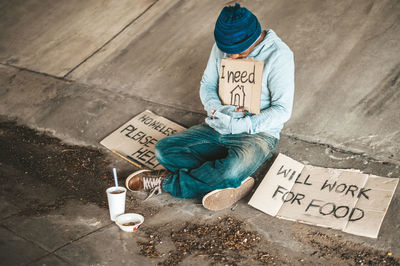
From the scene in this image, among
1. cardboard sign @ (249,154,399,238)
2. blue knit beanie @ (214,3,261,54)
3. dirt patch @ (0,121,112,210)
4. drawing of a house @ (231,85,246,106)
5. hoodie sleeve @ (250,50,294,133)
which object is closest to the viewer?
cardboard sign @ (249,154,399,238)

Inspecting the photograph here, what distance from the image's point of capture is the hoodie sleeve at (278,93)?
8.75 ft

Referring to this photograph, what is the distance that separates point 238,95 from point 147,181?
890mm

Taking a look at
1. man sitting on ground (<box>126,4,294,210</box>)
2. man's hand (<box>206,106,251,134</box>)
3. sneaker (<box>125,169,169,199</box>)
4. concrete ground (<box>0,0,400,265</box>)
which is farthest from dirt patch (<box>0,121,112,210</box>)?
man's hand (<box>206,106,251,134</box>)

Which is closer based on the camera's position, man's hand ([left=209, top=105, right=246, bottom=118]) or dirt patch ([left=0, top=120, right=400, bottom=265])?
dirt patch ([left=0, top=120, right=400, bottom=265])

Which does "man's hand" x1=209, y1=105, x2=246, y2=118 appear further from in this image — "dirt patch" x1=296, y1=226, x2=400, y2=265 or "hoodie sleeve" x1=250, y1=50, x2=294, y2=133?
"dirt patch" x1=296, y1=226, x2=400, y2=265

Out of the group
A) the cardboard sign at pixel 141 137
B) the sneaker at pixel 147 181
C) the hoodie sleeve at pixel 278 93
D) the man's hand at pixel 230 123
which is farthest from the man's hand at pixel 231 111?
the cardboard sign at pixel 141 137

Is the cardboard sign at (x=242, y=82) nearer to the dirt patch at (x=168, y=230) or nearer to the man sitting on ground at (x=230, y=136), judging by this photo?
the man sitting on ground at (x=230, y=136)

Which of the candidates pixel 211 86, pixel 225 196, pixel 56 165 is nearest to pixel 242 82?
pixel 211 86

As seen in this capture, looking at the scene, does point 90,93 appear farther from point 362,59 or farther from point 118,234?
point 362,59

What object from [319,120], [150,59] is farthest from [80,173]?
[319,120]

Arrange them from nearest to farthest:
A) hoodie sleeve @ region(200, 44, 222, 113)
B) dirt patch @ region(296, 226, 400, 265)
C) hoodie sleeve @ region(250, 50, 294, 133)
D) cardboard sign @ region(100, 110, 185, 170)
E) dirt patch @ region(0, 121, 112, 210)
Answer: dirt patch @ region(296, 226, 400, 265)
hoodie sleeve @ region(250, 50, 294, 133)
hoodie sleeve @ region(200, 44, 222, 113)
dirt patch @ region(0, 121, 112, 210)
cardboard sign @ region(100, 110, 185, 170)

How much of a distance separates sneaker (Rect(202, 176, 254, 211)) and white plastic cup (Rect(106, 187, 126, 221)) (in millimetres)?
520

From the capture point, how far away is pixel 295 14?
12.8ft

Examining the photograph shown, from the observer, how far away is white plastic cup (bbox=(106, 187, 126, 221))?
97.6 inches
